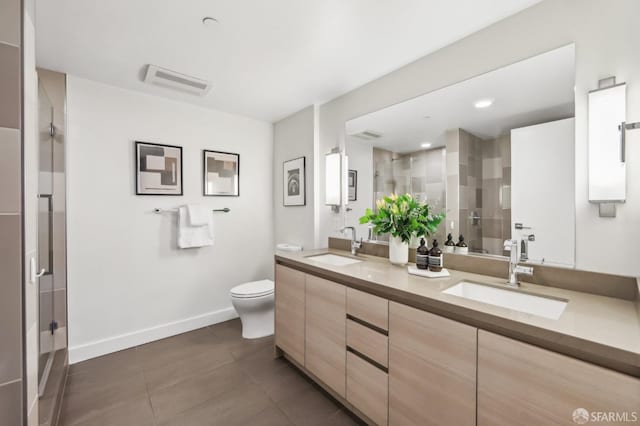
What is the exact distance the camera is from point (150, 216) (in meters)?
2.58

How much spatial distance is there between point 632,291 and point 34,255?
2492mm

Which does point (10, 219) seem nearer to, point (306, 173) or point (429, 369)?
point (429, 369)

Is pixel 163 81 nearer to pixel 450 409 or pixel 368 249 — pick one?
pixel 368 249

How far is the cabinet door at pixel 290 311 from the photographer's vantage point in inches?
77.9

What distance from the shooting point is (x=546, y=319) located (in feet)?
3.13

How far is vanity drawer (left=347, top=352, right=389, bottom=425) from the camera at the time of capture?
1384 mm

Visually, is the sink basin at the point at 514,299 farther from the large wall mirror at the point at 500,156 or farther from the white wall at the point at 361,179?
the white wall at the point at 361,179

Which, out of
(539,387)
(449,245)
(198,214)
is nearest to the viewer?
(539,387)

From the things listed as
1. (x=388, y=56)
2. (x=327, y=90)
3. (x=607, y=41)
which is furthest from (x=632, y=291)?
(x=327, y=90)

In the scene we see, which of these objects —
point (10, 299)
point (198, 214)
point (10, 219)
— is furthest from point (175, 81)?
point (10, 299)

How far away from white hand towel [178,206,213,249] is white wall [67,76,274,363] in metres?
0.11

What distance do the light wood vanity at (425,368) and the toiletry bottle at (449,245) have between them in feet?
2.14

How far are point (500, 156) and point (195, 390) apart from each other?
2.43 meters

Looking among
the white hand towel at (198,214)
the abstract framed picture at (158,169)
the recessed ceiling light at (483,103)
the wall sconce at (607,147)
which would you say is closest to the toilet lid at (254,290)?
the white hand towel at (198,214)
